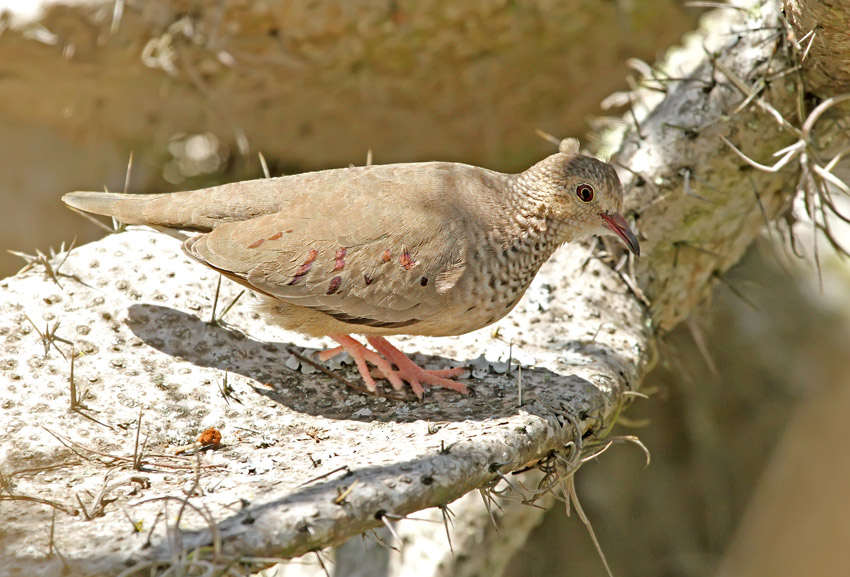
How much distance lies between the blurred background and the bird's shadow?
151 cm

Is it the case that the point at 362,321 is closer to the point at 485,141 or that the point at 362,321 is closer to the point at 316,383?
the point at 316,383

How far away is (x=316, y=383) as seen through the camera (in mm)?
3508

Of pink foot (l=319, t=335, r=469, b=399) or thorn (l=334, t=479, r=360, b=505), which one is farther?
pink foot (l=319, t=335, r=469, b=399)

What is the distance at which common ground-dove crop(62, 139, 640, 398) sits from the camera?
10.6 feet

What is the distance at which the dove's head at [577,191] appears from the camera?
3.46 meters

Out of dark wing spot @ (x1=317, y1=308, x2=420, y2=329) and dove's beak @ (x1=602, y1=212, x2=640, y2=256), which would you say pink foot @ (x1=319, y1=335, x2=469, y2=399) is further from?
dove's beak @ (x1=602, y1=212, x2=640, y2=256)

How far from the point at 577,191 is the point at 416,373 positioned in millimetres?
1058

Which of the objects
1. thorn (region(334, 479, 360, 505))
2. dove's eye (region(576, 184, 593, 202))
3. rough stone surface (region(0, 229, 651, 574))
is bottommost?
thorn (region(334, 479, 360, 505))

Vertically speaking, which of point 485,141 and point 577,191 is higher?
point 485,141

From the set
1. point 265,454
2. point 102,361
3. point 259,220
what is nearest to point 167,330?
point 102,361

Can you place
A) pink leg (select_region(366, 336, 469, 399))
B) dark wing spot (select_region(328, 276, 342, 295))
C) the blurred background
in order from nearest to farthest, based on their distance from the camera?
dark wing spot (select_region(328, 276, 342, 295)) < pink leg (select_region(366, 336, 469, 399)) < the blurred background

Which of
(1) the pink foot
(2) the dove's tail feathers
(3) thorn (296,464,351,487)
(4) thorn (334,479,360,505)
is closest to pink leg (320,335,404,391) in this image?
(1) the pink foot

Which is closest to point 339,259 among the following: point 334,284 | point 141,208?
point 334,284

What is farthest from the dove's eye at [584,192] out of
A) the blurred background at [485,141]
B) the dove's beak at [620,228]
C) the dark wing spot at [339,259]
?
the blurred background at [485,141]
